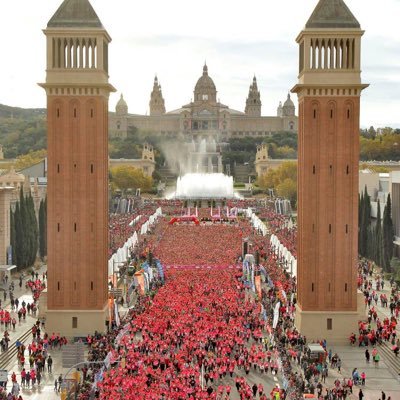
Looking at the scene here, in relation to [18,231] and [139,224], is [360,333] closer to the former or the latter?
[18,231]

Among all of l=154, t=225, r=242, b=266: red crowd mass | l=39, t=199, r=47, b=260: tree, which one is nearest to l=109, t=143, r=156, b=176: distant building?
l=154, t=225, r=242, b=266: red crowd mass

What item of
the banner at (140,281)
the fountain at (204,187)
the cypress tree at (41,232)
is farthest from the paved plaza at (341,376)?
the fountain at (204,187)

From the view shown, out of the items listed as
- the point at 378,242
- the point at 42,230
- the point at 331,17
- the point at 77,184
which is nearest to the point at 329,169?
the point at 331,17

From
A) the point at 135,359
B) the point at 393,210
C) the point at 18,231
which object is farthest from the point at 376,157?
the point at 135,359

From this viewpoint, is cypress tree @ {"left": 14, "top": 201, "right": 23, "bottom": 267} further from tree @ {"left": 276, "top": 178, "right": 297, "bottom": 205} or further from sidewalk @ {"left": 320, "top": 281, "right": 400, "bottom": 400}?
tree @ {"left": 276, "top": 178, "right": 297, "bottom": 205}

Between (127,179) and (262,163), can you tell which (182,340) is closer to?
(127,179)

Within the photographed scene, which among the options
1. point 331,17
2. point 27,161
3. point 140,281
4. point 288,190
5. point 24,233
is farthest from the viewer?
point 27,161
